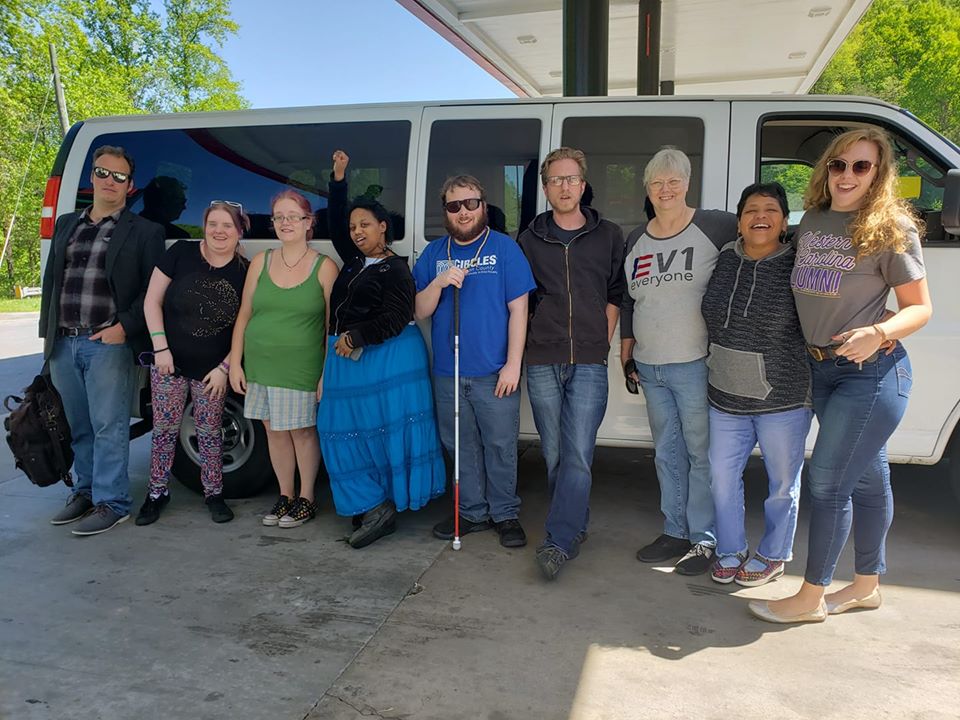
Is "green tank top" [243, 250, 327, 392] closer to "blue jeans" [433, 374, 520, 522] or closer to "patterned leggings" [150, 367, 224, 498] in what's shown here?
"patterned leggings" [150, 367, 224, 498]

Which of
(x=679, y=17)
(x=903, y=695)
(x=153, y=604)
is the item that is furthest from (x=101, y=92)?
(x=903, y=695)

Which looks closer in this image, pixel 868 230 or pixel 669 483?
pixel 868 230

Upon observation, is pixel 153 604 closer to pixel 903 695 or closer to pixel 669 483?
pixel 669 483

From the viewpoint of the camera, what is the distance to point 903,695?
255 cm

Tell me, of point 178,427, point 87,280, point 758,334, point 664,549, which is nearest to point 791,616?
point 664,549

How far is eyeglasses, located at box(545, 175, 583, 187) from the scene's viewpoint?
3381 millimetres

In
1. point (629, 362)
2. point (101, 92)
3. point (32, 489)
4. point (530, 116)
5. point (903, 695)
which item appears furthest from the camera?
point (101, 92)

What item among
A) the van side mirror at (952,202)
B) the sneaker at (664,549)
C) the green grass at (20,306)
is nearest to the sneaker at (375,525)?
the sneaker at (664,549)

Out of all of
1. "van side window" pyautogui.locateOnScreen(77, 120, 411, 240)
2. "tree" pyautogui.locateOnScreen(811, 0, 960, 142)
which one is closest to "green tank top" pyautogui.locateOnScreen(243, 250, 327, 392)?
"van side window" pyautogui.locateOnScreen(77, 120, 411, 240)

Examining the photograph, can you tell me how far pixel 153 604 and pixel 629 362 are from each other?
2.53m

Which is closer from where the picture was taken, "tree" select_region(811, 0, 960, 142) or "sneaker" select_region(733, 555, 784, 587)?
"sneaker" select_region(733, 555, 784, 587)

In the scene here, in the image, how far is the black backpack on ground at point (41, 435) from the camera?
4.17m

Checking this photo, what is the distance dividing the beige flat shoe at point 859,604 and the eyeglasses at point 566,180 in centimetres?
221

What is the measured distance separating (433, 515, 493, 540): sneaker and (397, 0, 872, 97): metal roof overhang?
564cm
